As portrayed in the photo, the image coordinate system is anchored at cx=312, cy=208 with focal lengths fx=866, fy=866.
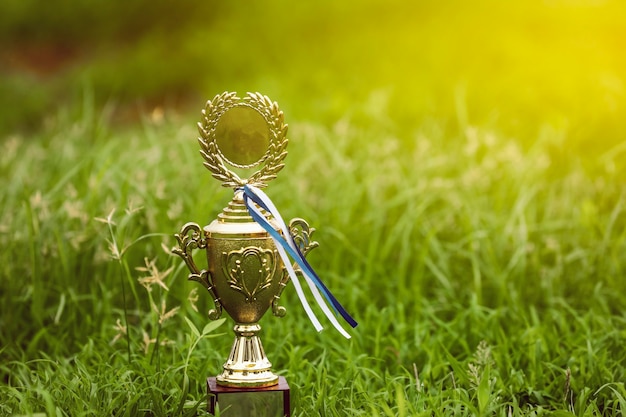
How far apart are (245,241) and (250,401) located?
38 cm

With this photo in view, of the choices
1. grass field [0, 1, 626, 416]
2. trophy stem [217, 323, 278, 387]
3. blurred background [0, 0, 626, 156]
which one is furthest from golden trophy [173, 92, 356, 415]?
blurred background [0, 0, 626, 156]

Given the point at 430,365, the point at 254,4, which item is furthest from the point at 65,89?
the point at 430,365

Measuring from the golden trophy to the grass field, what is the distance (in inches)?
4.7

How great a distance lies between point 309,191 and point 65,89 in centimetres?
716

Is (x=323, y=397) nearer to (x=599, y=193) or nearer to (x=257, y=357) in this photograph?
(x=257, y=357)

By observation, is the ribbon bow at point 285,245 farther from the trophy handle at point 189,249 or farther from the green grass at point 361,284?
the green grass at point 361,284

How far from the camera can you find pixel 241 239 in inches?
80.7

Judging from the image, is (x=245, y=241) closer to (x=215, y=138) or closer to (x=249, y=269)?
(x=249, y=269)

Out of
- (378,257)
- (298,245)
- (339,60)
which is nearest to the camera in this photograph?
(298,245)

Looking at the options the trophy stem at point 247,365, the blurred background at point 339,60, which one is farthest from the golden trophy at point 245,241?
the blurred background at point 339,60

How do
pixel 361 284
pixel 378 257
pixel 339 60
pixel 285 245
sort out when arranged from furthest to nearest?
pixel 339 60
pixel 378 257
pixel 361 284
pixel 285 245

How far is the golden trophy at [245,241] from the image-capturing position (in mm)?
2059

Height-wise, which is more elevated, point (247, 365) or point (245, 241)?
point (245, 241)

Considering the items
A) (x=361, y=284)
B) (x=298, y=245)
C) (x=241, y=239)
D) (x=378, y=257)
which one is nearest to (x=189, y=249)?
(x=241, y=239)
